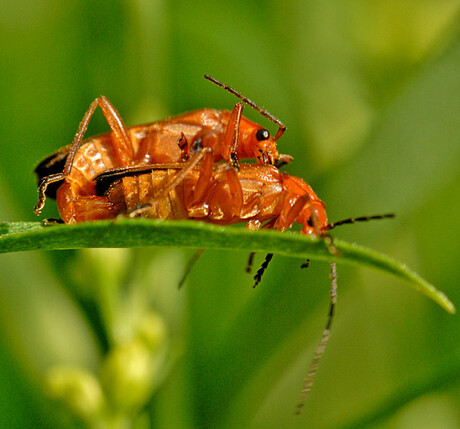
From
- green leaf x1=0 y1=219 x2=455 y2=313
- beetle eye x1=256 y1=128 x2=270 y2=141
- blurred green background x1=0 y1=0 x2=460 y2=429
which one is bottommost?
blurred green background x1=0 y1=0 x2=460 y2=429

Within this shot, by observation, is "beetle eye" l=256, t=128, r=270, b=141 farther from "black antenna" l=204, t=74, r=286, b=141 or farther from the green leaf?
the green leaf

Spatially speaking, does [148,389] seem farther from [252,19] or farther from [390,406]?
[252,19]

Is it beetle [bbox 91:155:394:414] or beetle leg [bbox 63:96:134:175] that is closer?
beetle [bbox 91:155:394:414]

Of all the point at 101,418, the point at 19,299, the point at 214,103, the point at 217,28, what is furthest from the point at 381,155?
the point at 19,299

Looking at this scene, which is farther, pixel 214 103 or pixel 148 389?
pixel 214 103

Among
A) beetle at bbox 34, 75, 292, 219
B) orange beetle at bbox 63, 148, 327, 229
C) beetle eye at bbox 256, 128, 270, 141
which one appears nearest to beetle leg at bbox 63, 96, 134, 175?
beetle at bbox 34, 75, 292, 219

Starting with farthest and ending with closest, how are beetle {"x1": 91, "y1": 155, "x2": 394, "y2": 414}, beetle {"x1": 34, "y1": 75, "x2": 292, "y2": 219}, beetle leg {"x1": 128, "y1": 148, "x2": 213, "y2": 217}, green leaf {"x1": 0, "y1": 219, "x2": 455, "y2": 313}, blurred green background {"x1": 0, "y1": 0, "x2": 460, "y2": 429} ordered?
1. blurred green background {"x1": 0, "y1": 0, "x2": 460, "y2": 429}
2. beetle {"x1": 34, "y1": 75, "x2": 292, "y2": 219}
3. beetle {"x1": 91, "y1": 155, "x2": 394, "y2": 414}
4. beetle leg {"x1": 128, "y1": 148, "x2": 213, "y2": 217}
5. green leaf {"x1": 0, "y1": 219, "x2": 455, "y2": 313}

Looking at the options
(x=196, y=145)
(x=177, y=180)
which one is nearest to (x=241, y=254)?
(x=196, y=145)
